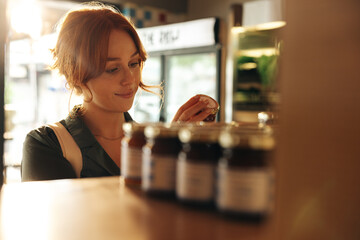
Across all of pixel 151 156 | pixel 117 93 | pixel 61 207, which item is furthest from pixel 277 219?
pixel 117 93

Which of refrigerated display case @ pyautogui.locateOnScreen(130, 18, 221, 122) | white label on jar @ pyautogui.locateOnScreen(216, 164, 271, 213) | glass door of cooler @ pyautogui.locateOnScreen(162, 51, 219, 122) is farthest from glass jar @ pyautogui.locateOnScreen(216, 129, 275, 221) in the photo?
glass door of cooler @ pyautogui.locateOnScreen(162, 51, 219, 122)

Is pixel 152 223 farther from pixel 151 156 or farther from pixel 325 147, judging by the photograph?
pixel 325 147

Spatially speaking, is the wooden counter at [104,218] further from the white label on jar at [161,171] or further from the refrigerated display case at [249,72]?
the refrigerated display case at [249,72]

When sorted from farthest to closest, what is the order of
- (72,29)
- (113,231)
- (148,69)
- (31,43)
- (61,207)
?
(31,43), (148,69), (72,29), (61,207), (113,231)

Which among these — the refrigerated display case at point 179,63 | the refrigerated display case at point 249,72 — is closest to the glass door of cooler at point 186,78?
the refrigerated display case at point 179,63

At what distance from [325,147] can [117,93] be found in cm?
89

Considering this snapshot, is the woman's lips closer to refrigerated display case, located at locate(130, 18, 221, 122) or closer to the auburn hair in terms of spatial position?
the auburn hair

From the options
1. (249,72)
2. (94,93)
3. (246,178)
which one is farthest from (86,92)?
(249,72)

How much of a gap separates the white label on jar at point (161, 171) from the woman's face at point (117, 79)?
678 mm

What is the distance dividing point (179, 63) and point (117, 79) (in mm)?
2856

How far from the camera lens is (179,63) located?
4.20 m

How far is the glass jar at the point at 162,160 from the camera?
2.48 feet

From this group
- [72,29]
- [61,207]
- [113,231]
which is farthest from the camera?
[72,29]

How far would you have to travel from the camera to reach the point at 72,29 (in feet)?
4.57
